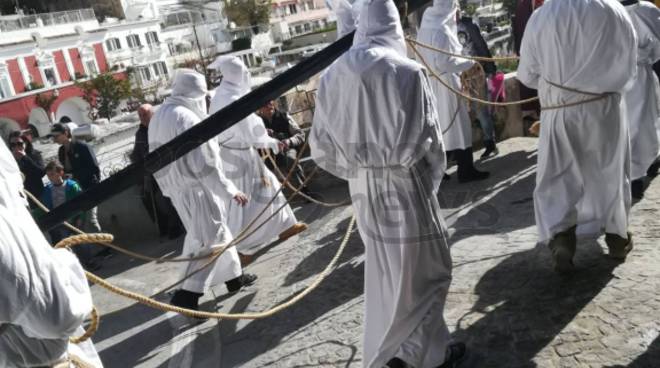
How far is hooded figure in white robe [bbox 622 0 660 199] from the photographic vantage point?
523 cm

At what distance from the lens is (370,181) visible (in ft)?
11.3

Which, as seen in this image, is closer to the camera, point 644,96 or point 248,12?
point 644,96

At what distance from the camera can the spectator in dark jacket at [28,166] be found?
749 centimetres

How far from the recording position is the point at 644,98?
5.40m

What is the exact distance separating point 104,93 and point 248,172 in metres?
50.9

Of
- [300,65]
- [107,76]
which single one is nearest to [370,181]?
[300,65]

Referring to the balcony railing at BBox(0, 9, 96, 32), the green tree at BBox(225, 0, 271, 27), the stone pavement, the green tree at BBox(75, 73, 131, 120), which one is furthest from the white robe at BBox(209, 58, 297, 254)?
the green tree at BBox(225, 0, 271, 27)

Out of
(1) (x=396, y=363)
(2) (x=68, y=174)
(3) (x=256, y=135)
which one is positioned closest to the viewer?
(1) (x=396, y=363)

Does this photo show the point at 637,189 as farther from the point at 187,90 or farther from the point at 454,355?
the point at 187,90

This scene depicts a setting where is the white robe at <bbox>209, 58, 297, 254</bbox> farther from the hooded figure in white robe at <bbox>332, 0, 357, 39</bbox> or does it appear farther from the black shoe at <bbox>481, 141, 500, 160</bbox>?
the black shoe at <bbox>481, 141, 500, 160</bbox>

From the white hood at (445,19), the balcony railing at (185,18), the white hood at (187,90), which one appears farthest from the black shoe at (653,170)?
the balcony railing at (185,18)

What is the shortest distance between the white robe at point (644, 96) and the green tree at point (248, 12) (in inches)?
2791

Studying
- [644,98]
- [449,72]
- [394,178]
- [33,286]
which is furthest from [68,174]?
[644,98]

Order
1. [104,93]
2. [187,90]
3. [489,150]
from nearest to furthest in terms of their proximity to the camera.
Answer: [187,90] < [489,150] < [104,93]
